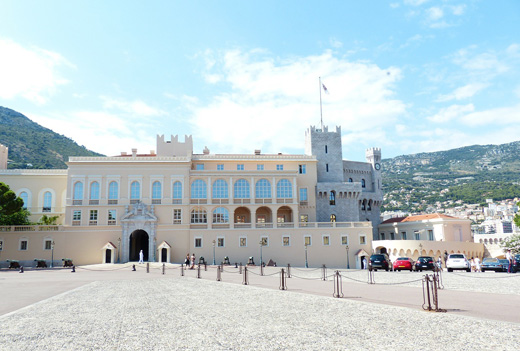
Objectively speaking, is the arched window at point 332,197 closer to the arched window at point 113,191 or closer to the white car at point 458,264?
the white car at point 458,264

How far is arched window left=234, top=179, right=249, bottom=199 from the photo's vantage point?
55.9m

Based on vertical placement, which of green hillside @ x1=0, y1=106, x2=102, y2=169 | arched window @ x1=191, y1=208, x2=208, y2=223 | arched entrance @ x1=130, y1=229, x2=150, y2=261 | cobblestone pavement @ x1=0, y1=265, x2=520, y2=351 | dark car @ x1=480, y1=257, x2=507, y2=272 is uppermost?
green hillside @ x1=0, y1=106, x2=102, y2=169

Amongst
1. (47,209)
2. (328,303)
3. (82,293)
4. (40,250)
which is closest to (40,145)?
(47,209)

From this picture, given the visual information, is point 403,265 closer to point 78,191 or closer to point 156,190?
point 156,190

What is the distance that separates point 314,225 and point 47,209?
117 feet

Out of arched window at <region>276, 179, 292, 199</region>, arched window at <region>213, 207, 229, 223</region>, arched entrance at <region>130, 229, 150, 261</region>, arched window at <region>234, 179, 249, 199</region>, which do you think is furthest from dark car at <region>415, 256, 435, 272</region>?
arched entrance at <region>130, 229, 150, 261</region>

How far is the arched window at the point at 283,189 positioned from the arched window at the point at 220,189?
6847mm

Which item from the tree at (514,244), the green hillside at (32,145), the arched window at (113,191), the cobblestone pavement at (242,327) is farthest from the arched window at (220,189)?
the green hillside at (32,145)

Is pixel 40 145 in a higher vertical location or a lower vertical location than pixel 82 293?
higher

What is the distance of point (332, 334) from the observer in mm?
10461

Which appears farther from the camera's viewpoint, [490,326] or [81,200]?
[81,200]

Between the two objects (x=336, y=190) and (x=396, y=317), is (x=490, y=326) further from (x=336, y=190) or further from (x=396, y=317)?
(x=336, y=190)

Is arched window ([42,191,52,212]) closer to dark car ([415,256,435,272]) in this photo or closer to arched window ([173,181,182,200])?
arched window ([173,181,182,200])

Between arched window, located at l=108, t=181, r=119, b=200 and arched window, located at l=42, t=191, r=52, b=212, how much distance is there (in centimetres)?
1051
